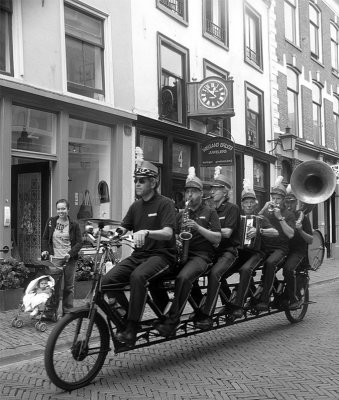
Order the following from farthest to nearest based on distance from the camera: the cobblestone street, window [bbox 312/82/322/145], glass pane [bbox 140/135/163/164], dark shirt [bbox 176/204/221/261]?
window [bbox 312/82/322/145] → glass pane [bbox 140/135/163/164] → dark shirt [bbox 176/204/221/261] → the cobblestone street

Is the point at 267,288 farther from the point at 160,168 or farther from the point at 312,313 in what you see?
the point at 160,168

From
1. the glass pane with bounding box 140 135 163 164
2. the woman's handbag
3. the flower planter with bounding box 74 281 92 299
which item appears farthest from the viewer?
the glass pane with bounding box 140 135 163 164

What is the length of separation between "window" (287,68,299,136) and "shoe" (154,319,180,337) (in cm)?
1610

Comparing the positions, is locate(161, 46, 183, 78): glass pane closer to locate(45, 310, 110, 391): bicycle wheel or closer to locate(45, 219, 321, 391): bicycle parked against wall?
locate(45, 219, 321, 391): bicycle parked against wall

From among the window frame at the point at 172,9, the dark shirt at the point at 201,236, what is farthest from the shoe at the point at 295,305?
the window frame at the point at 172,9

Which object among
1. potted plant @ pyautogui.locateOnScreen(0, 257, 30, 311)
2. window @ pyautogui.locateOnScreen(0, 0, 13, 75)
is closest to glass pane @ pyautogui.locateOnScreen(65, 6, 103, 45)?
window @ pyautogui.locateOnScreen(0, 0, 13, 75)

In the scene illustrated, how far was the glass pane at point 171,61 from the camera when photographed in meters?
13.2

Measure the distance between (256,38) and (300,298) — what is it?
13.0 meters

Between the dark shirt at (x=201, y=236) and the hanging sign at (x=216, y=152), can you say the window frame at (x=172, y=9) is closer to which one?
the hanging sign at (x=216, y=152)

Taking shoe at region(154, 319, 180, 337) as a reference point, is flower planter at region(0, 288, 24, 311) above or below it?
below

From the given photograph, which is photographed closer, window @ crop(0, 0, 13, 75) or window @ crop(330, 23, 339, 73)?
window @ crop(0, 0, 13, 75)

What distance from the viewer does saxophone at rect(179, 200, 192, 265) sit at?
5238 mm

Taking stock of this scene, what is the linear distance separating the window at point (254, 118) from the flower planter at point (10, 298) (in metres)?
10.7

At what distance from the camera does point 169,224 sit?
4.98 meters
